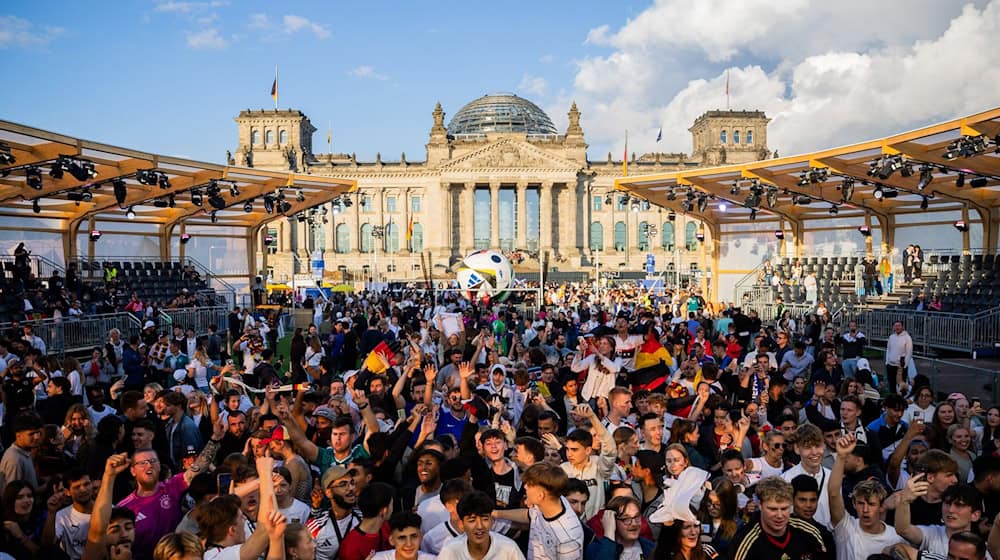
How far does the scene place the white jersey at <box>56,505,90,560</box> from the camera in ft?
16.6

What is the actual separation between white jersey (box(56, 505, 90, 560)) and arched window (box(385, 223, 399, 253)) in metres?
75.8

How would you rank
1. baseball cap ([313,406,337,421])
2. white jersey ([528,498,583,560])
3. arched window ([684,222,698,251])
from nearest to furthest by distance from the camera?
white jersey ([528,498,583,560])
baseball cap ([313,406,337,421])
arched window ([684,222,698,251])

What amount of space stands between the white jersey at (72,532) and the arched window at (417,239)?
76811mm

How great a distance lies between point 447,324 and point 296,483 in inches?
313

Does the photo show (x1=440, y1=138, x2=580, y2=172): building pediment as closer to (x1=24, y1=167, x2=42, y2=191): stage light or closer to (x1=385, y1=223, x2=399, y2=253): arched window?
(x1=385, y1=223, x2=399, y2=253): arched window

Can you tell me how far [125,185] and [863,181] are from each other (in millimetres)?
25146

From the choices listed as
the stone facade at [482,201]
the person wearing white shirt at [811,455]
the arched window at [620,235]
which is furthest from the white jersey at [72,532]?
the arched window at [620,235]

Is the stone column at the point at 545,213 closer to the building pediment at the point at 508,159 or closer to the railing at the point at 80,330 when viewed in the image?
the building pediment at the point at 508,159

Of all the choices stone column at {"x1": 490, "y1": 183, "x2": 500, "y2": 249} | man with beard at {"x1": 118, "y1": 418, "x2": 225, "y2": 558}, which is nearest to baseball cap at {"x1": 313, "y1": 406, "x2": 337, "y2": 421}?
man with beard at {"x1": 118, "y1": 418, "x2": 225, "y2": 558}

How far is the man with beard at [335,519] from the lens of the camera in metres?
4.79

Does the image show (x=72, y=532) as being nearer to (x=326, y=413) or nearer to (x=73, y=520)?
(x=73, y=520)

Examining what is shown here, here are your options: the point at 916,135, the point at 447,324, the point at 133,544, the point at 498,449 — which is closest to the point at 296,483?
the point at 133,544

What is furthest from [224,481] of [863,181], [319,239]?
[319,239]

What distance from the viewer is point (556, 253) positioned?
77.9 m
